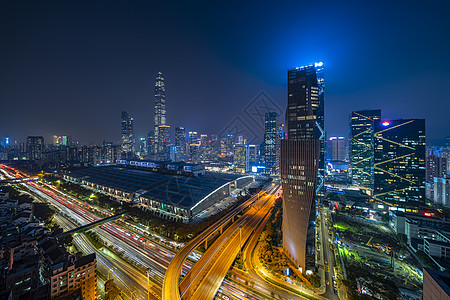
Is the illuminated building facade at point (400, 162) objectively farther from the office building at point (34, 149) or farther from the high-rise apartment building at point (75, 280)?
the office building at point (34, 149)

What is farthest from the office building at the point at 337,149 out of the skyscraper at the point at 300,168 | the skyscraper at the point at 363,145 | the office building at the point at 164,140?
the office building at the point at 164,140

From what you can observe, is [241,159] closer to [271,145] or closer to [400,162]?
[271,145]

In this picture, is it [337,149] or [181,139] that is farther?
[181,139]

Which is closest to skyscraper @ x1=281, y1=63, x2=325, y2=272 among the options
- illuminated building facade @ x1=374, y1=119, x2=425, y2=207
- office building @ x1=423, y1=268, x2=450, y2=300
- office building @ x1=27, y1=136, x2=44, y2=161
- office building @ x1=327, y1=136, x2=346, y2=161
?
office building @ x1=423, y1=268, x2=450, y2=300

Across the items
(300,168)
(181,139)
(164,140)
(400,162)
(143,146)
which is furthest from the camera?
(143,146)

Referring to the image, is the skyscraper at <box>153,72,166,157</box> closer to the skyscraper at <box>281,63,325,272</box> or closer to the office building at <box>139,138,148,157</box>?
the office building at <box>139,138,148,157</box>

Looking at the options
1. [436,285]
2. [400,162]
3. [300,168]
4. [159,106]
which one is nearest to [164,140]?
A: [159,106]
